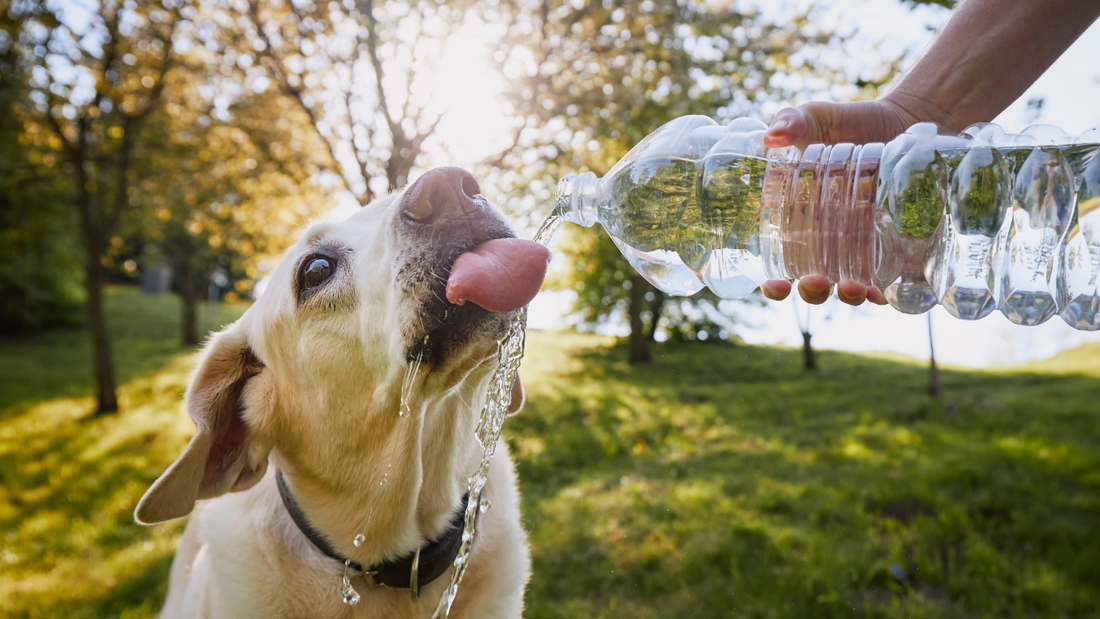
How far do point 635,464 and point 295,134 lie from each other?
7.22 meters

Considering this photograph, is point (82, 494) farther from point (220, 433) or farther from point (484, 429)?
point (484, 429)

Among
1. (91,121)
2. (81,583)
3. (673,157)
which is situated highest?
(91,121)

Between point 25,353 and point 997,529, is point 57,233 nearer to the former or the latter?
point 25,353

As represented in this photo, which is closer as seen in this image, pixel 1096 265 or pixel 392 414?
pixel 1096 265

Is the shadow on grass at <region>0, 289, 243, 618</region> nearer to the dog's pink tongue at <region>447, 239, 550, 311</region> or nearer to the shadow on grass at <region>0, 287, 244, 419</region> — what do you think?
the shadow on grass at <region>0, 287, 244, 419</region>

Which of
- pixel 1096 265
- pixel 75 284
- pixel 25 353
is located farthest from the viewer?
pixel 75 284

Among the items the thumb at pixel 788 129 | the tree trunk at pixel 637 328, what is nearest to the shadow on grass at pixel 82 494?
the thumb at pixel 788 129

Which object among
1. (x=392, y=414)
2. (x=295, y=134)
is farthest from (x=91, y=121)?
(x=392, y=414)

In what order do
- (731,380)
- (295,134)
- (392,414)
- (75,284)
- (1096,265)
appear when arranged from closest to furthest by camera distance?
1. (1096,265)
2. (392,414)
3. (295,134)
4. (731,380)
5. (75,284)

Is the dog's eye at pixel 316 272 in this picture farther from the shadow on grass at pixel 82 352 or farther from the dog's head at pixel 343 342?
the shadow on grass at pixel 82 352

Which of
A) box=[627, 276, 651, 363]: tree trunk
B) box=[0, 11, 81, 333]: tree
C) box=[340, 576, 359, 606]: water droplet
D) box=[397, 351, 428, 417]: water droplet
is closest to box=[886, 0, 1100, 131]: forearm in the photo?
box=[397, 351, 428, 417]: water droplet

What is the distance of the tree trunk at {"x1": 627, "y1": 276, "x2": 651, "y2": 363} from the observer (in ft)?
46.5

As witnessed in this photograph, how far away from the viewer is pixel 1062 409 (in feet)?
23.0

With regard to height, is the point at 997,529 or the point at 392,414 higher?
the point at 392,414
